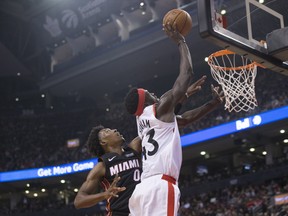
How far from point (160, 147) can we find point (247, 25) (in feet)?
7.44

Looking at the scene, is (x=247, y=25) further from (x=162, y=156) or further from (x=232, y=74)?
(x=162, y=156)

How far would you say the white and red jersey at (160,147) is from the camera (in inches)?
151

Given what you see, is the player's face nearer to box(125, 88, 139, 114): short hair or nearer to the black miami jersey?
the black miami jersey

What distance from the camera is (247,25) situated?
18.2ft

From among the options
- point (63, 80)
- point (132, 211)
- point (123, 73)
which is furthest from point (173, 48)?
point (132, 211)

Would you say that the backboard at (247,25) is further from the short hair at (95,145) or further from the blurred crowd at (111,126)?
the blurred crowd at (111,126)

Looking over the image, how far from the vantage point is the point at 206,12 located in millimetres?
4691

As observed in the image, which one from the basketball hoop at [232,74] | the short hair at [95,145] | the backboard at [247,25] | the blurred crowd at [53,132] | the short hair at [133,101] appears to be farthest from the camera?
the blurred crowd at [53,132]

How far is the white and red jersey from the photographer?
3832 mm

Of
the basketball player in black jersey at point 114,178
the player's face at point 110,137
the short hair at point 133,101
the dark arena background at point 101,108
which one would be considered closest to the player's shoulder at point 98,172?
the basketball player in black jersey at point 114,178

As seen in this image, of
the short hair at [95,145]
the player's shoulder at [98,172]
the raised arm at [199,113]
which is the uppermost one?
the raised arm at [199,113]

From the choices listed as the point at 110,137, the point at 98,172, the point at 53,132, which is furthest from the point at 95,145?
the point at 53,132

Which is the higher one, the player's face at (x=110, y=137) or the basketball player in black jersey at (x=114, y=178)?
the player's face at (x=110, y=137)

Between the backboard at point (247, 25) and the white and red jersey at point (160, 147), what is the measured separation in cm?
117
